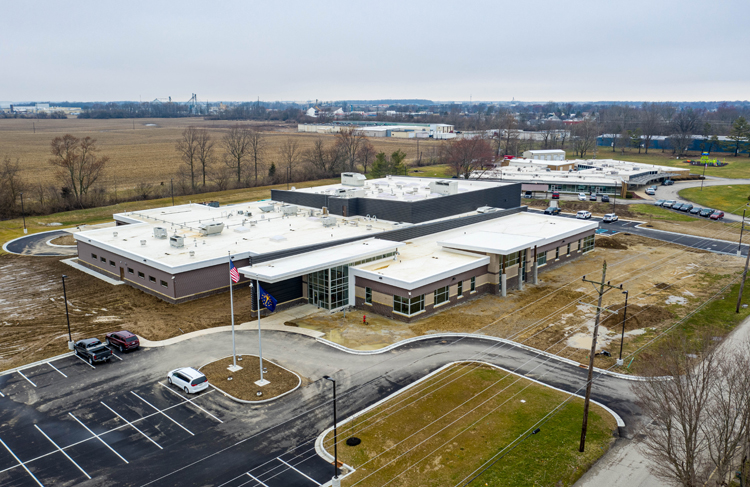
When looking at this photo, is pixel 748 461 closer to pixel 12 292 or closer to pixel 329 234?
pixel 329 234

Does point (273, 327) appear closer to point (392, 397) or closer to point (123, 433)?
point (392, 397)

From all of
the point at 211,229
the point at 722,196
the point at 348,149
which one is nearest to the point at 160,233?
the point at 211,229

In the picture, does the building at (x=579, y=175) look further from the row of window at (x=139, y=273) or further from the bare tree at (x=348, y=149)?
the row of window at (x=139, y=273)

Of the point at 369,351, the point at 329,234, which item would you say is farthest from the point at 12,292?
the point at 369,351

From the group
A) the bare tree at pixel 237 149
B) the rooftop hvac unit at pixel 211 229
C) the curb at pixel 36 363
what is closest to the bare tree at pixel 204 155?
the bare tree at pixel 237 149

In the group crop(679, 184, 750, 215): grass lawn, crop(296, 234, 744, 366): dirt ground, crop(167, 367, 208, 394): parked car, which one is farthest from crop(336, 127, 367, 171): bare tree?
crop(167, 367, 208, 394): parked car
